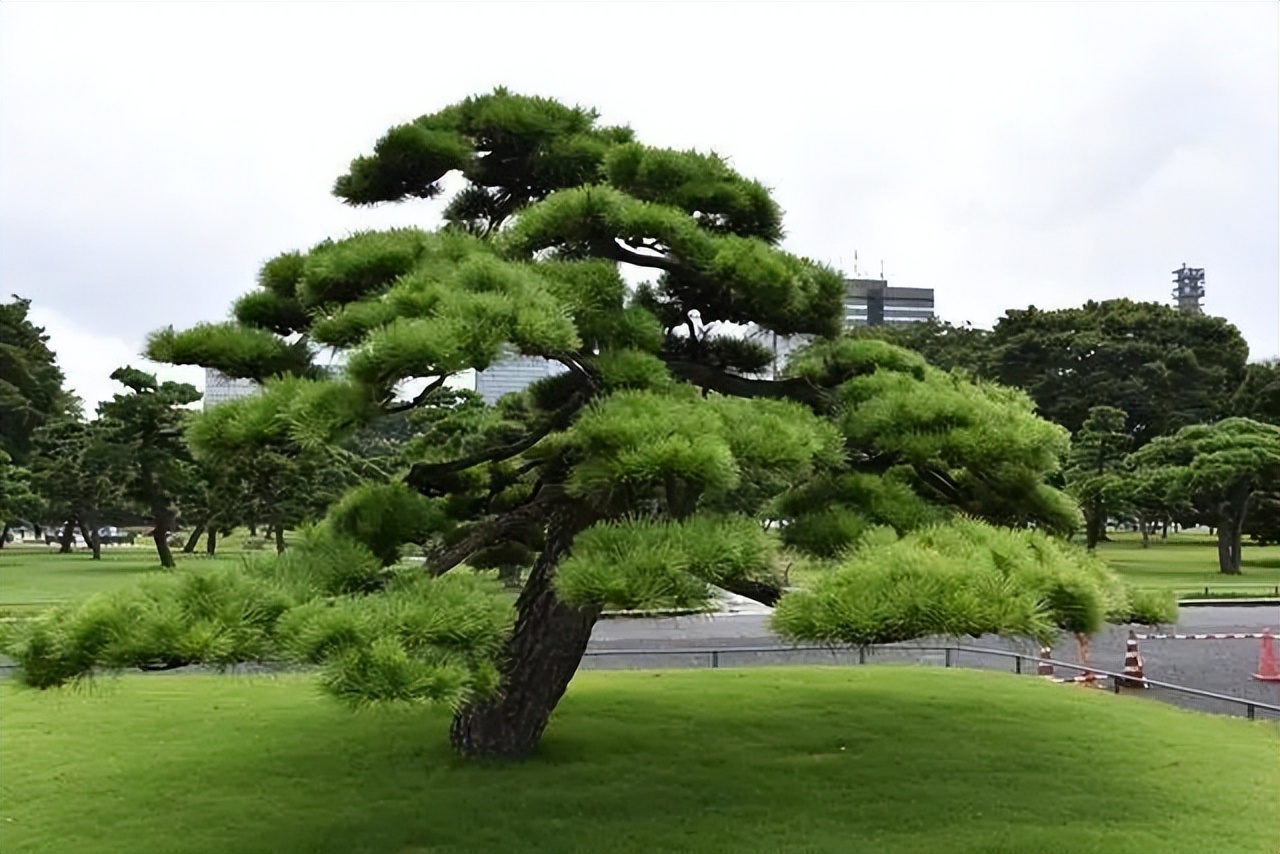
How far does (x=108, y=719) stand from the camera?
6.66 metres

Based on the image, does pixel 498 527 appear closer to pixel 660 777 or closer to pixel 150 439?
pixel 660 777

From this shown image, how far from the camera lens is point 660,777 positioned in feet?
16.5

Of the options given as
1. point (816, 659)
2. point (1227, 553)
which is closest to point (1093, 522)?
point (1227, 553)

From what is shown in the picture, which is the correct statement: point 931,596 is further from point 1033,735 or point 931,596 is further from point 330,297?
point 1033,735

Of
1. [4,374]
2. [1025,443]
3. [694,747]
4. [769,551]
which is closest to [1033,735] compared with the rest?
[694,747]

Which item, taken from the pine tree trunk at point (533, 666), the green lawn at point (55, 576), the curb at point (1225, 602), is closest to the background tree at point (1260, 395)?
the curb at point (1225, 602)

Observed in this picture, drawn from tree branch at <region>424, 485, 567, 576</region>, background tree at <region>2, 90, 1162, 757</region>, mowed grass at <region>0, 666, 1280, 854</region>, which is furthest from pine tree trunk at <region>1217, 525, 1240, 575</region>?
tree branch at <region>424, 485, 567, 576</region>

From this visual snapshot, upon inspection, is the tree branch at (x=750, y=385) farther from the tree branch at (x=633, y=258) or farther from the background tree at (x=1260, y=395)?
the background tree at (x=1260, y=395)

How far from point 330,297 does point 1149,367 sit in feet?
99.5

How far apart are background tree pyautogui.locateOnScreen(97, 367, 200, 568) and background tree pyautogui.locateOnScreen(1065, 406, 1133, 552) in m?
17.6

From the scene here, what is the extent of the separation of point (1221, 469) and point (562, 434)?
62.2 feet

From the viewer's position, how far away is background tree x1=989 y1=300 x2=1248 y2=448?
99.9 ft

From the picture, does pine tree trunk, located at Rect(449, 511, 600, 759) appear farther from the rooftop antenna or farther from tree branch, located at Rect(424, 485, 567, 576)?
the rooftop antenna

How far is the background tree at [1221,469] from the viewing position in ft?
65.5
